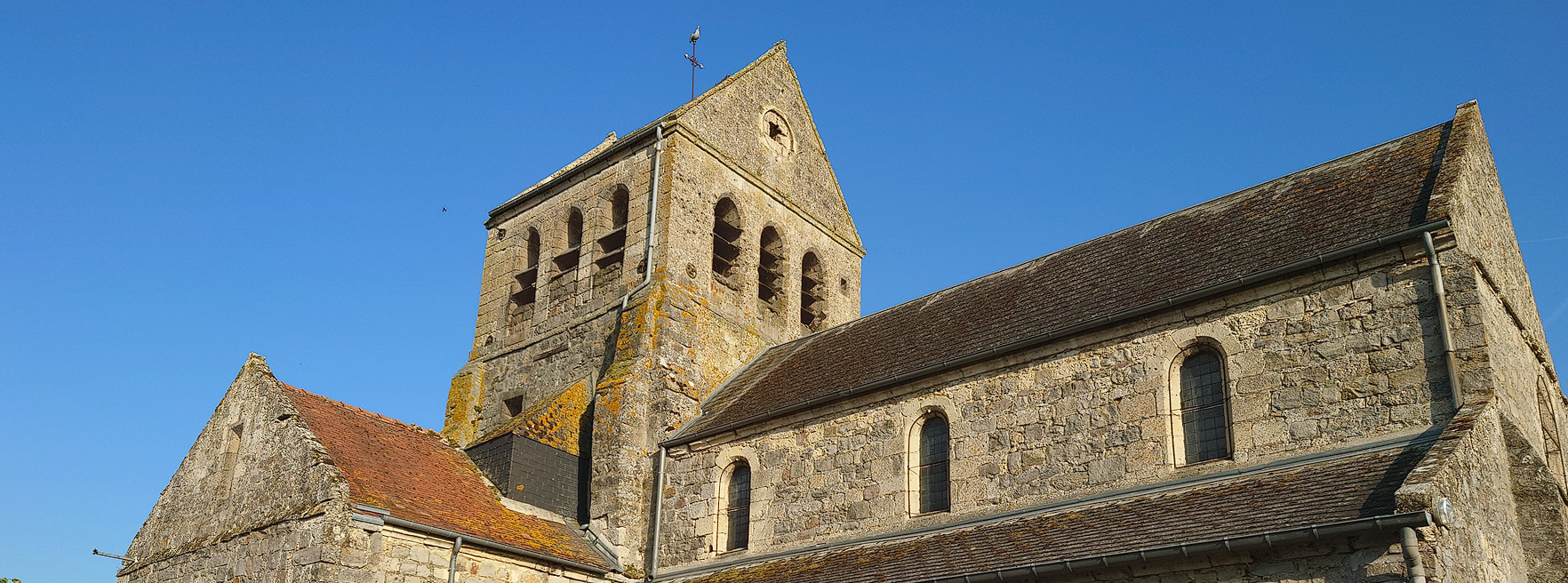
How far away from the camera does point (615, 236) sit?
22938 mm

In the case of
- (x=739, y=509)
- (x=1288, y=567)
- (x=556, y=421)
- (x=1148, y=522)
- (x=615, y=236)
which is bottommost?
(x=1288, y=567)

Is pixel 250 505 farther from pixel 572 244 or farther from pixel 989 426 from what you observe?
pixel 989 426

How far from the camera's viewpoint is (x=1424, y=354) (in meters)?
11.9

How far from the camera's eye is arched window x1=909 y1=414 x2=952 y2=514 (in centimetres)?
1548

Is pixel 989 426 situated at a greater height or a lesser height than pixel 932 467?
greater

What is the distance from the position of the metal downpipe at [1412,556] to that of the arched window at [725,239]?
14261 mm

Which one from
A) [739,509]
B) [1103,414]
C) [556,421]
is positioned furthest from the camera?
[556,421]

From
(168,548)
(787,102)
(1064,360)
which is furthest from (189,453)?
(787,102)

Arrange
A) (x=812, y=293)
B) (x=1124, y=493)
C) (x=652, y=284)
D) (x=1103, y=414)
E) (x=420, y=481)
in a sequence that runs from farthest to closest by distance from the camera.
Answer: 1. (x=812, y=293)
2. (x=652, y=284)
3. (x=420, y=481)
4. (x=1103, y=414)
5. (x=1124, y=493)

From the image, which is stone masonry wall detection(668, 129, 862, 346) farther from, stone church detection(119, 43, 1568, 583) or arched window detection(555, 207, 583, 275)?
arched window detection(555, 207, 583, 275)

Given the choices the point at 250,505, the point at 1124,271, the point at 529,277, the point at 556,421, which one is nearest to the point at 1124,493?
the point at 1124,271

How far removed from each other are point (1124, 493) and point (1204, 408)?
1.36 m

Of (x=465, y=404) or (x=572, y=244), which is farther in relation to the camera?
(x=572, y=244)

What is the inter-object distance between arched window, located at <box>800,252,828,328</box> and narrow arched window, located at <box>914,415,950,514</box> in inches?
328
